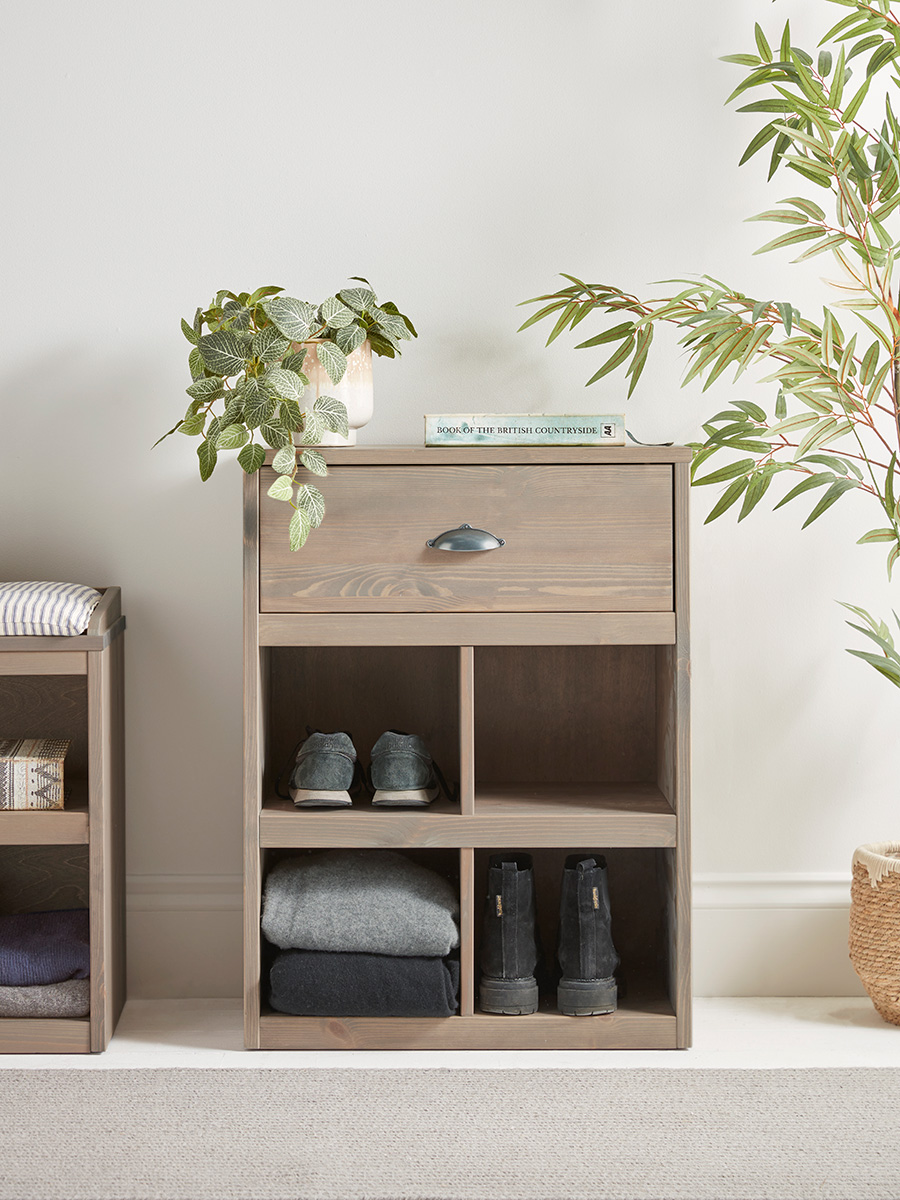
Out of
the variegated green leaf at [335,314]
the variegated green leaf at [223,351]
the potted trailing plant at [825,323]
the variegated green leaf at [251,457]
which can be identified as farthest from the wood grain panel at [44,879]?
the potted trailing plant at [825,323]

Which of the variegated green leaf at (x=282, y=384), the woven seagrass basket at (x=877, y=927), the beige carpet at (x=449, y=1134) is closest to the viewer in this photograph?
the beige carpet at (x=449, y=1134)

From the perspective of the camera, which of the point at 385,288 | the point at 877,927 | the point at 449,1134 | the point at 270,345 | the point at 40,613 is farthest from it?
the point at 385,288

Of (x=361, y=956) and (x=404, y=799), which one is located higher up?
(x=404, y=799)

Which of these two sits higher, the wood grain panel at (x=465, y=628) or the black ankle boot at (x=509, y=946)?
the wood grain panel at (x=465, y=628)

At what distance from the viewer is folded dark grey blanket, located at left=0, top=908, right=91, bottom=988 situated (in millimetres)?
1582

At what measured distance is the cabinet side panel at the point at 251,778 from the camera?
1.53 m

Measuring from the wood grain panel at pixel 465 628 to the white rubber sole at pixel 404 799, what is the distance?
24 centimetres

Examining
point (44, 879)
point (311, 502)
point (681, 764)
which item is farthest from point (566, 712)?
point (44, 879)

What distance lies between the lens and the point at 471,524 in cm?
153

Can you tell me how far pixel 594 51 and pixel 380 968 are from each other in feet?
5.19

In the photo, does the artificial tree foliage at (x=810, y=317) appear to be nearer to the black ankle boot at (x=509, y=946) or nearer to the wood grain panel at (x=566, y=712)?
the wood grain panel at (x=566, y=712)

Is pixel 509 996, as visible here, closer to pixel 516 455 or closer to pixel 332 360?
pixel 516 455

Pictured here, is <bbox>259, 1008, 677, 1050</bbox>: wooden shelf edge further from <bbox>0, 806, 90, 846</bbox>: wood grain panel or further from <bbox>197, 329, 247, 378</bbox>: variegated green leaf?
<bbox>197, 329, 247, 378</bbox>: variegated green leaf

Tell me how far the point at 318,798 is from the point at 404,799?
0.43 ft
